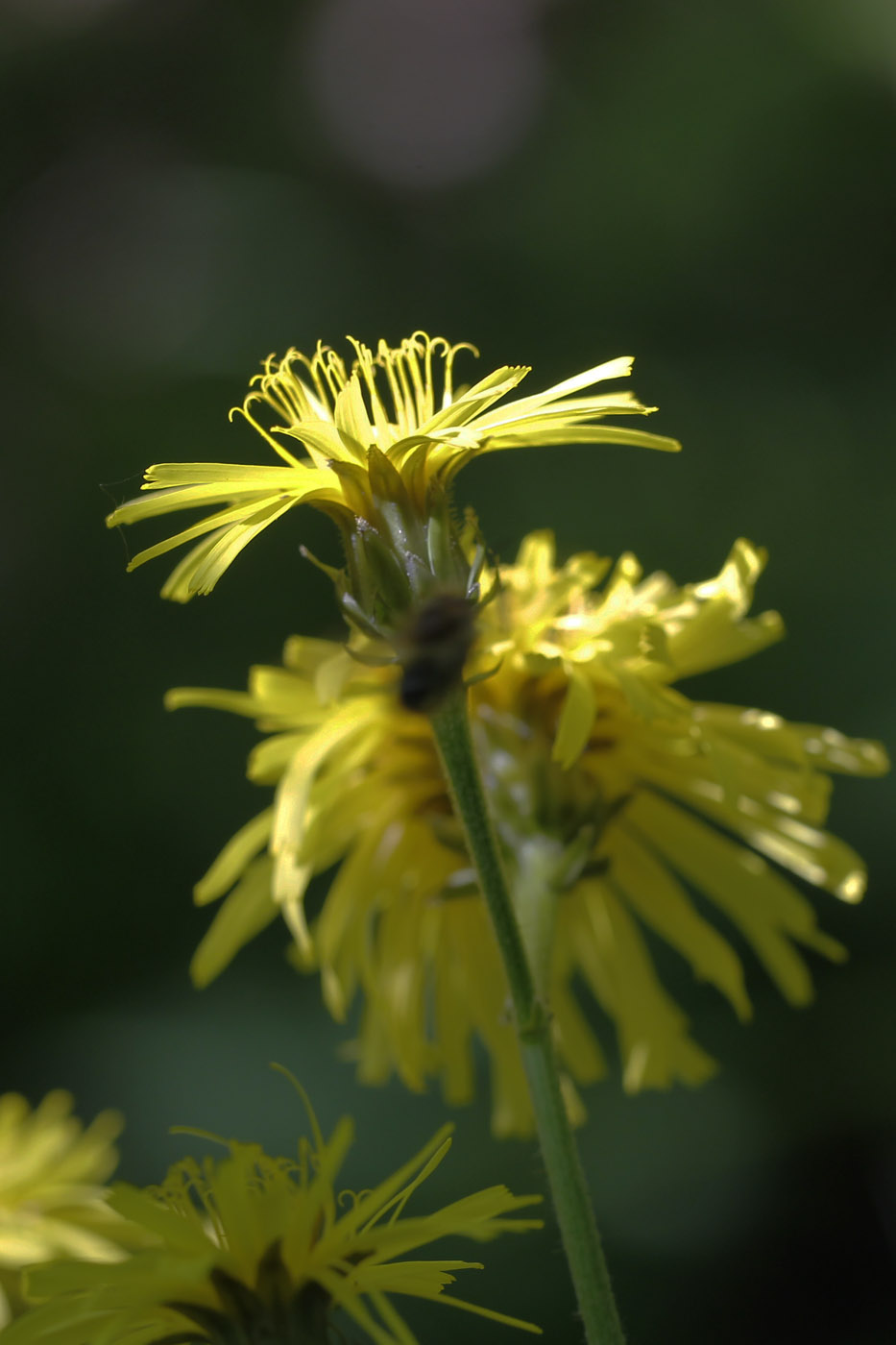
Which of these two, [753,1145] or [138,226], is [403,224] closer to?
[138,226]

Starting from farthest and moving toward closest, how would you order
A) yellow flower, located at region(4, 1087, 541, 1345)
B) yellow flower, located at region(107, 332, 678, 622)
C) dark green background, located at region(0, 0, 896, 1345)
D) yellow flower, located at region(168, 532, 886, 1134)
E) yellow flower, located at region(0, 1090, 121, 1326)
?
dark green background, located at region(0, 0, 896, 1345)
yellow flower, located at region(0, 1090, 121, 1326)
yellow flower, located at region(168, 532, 886, 1134)
yellow flower, located at region(107, 332, 678, 622)
yellow flower, located at region(4, 1087, 541, 1345)

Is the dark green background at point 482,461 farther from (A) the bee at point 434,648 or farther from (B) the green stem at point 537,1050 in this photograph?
(A) the bee at point 434,648

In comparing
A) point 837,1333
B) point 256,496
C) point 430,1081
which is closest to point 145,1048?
point 430,1081

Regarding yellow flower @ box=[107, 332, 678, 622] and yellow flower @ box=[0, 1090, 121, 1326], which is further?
yellow flower @ box=[0, 1090, 121, 1326]

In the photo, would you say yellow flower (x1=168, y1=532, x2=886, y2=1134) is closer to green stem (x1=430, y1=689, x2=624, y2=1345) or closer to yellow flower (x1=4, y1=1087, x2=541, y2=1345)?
green stem (x1=430, y1=689, x2=624, y2=1345)

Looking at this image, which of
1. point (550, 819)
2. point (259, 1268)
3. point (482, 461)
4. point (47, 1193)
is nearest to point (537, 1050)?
point (259, 1268)

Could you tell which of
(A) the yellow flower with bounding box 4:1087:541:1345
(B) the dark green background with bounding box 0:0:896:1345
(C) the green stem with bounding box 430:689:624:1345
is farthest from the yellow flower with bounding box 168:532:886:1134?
(B) the dark green background with bounding box 0:0:896:1345

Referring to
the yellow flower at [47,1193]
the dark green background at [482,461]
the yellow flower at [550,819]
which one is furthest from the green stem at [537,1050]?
the dark green background at [482,461]
